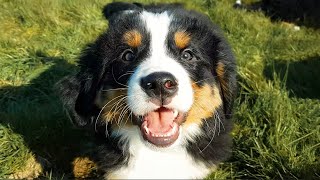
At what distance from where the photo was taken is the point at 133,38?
2951 millimetres

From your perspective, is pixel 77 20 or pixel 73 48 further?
pixel 77 20

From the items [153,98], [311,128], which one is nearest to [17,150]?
[153,98]

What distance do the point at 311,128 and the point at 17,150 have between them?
226 centimetres

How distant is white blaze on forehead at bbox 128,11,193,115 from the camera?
2.68 meters

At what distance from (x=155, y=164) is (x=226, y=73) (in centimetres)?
76

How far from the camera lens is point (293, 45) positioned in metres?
6.01

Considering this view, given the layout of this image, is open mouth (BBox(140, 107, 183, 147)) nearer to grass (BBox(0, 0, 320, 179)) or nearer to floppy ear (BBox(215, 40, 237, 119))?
floppy ear (BBox(215, 40, 237, 119))

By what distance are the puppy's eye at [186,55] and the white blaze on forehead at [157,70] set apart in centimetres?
13

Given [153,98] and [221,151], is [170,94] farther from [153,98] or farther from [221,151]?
[221,151]

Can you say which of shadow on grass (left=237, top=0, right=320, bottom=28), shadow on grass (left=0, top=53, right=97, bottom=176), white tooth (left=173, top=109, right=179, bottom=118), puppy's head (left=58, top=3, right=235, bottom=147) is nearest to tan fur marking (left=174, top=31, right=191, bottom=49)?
puppy's head (left=58, top=3, right=235, bottom=147)

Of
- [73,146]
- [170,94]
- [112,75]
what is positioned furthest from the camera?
[73,146]

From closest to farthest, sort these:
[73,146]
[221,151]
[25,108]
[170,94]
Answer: [170,94] → [221,151] → [73,146] → [25,108]

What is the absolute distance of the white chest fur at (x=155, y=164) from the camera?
3165 mm

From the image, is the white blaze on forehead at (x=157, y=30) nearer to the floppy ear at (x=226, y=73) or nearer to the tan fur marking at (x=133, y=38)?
the tan fur marking at (x=133, y=38)
